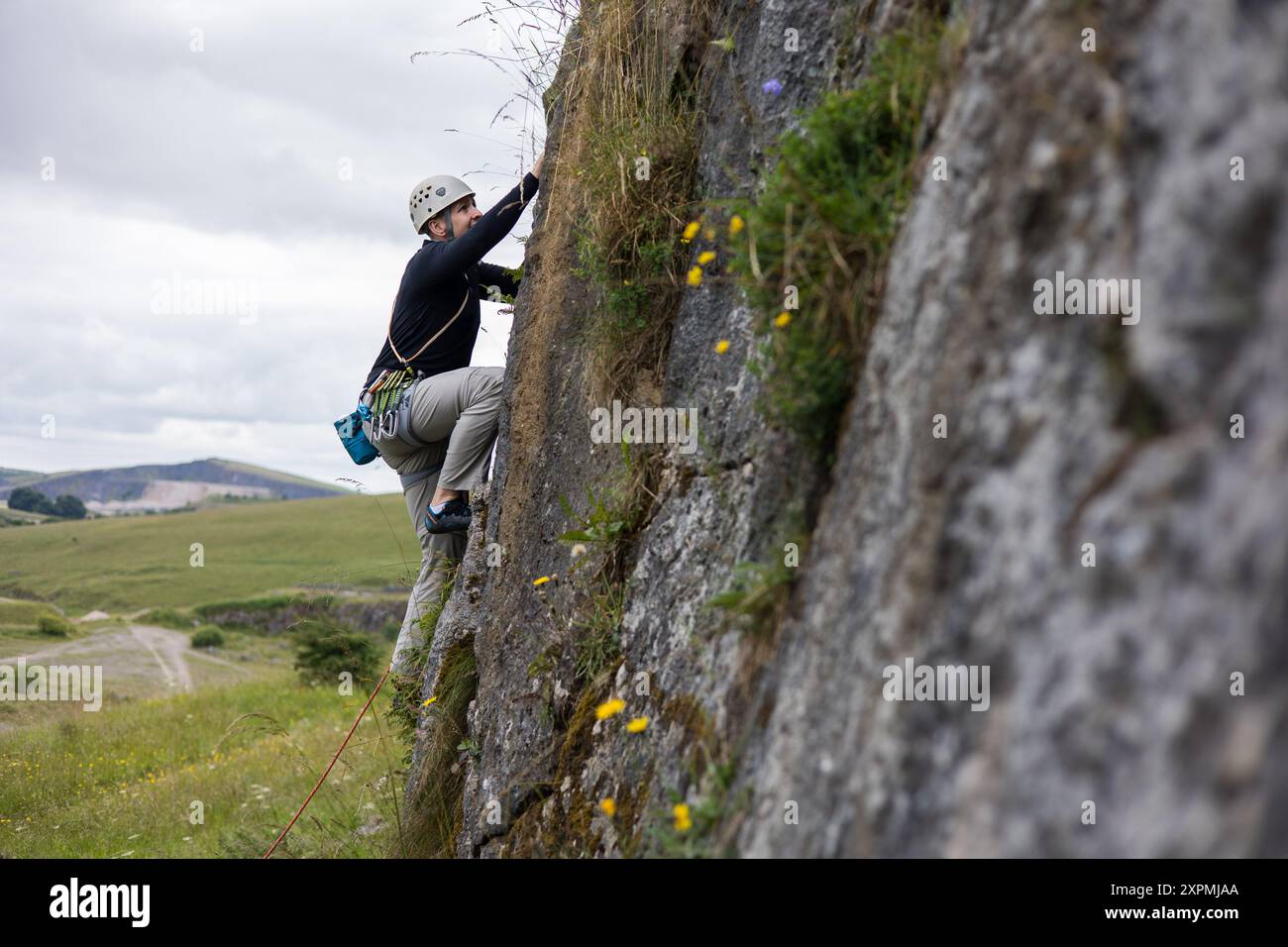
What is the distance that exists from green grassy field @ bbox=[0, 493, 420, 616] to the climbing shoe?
5499 centimetres

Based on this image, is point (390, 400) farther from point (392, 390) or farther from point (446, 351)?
point (446, 351)

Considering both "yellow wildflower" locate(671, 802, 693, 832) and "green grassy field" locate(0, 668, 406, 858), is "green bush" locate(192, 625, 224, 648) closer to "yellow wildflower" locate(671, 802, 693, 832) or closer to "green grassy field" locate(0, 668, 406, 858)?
"green grassy field" locate(0, 668, 406, 858)

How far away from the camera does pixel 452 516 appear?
8305 mm

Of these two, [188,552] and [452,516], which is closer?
[452,516]

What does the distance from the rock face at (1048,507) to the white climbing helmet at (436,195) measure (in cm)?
470

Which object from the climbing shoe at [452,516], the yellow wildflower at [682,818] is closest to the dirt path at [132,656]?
the climbing shoe at [452,516]

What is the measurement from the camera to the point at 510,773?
5.86 meters

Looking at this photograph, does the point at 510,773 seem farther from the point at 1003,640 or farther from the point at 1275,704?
the point at 1275,704

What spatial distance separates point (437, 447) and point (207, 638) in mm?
46396

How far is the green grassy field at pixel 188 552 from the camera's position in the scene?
77.1 meters

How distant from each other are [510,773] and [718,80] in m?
4.68

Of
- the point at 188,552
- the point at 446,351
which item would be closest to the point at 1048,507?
the point at 446,351

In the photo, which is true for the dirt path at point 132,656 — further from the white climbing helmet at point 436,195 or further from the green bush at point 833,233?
the green bush at point 833,233
